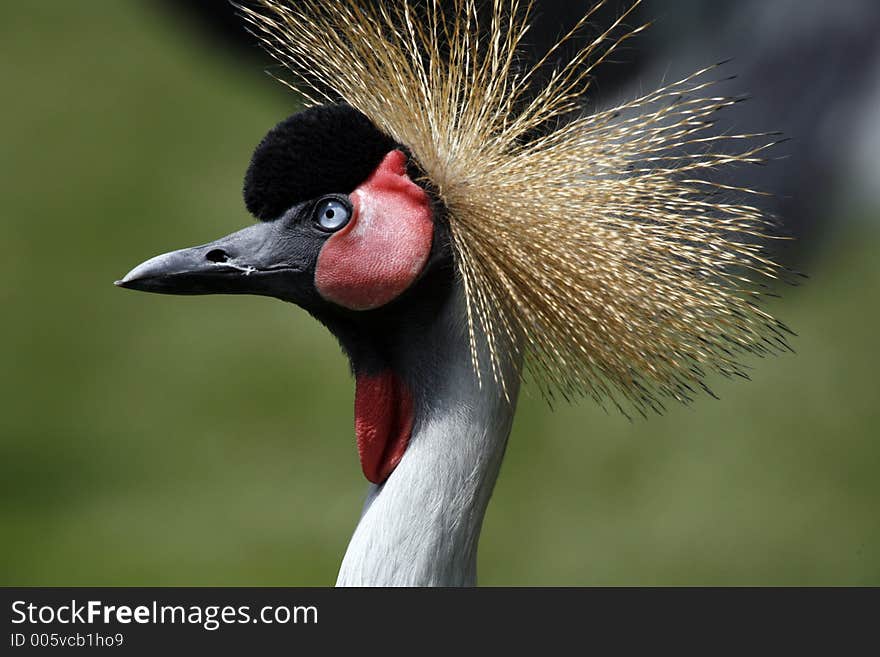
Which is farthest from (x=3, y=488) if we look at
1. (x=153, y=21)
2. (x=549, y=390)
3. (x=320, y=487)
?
(x=549, y=390)

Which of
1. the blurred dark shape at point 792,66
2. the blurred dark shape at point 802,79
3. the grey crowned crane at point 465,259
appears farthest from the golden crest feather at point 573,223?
the blurred dark shape at point 802,79

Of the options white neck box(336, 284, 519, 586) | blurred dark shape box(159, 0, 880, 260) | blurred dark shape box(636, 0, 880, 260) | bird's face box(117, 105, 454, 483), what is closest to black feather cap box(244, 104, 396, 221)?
bird's face box(117, 105, 454, 483)

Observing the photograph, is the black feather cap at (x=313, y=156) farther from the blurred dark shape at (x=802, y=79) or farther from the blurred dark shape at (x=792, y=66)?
the blurred dark shape at (x=802, y=79)

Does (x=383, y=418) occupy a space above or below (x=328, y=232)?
below

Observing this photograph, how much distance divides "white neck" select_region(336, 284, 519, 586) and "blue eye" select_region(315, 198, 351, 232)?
0.14 meters

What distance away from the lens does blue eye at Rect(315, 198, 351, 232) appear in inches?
43.8

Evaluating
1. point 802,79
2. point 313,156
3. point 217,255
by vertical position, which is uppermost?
point 802,79

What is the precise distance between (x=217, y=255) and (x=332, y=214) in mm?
121

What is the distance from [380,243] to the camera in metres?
1.11

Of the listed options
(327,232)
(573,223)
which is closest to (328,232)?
(327,232)

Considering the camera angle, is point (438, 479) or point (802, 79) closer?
point (438, 479)

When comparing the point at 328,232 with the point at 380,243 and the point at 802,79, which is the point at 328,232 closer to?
the point at 380,243

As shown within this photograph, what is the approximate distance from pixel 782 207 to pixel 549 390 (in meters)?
1.13

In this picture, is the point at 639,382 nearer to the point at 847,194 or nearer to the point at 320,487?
the point at 847,194
